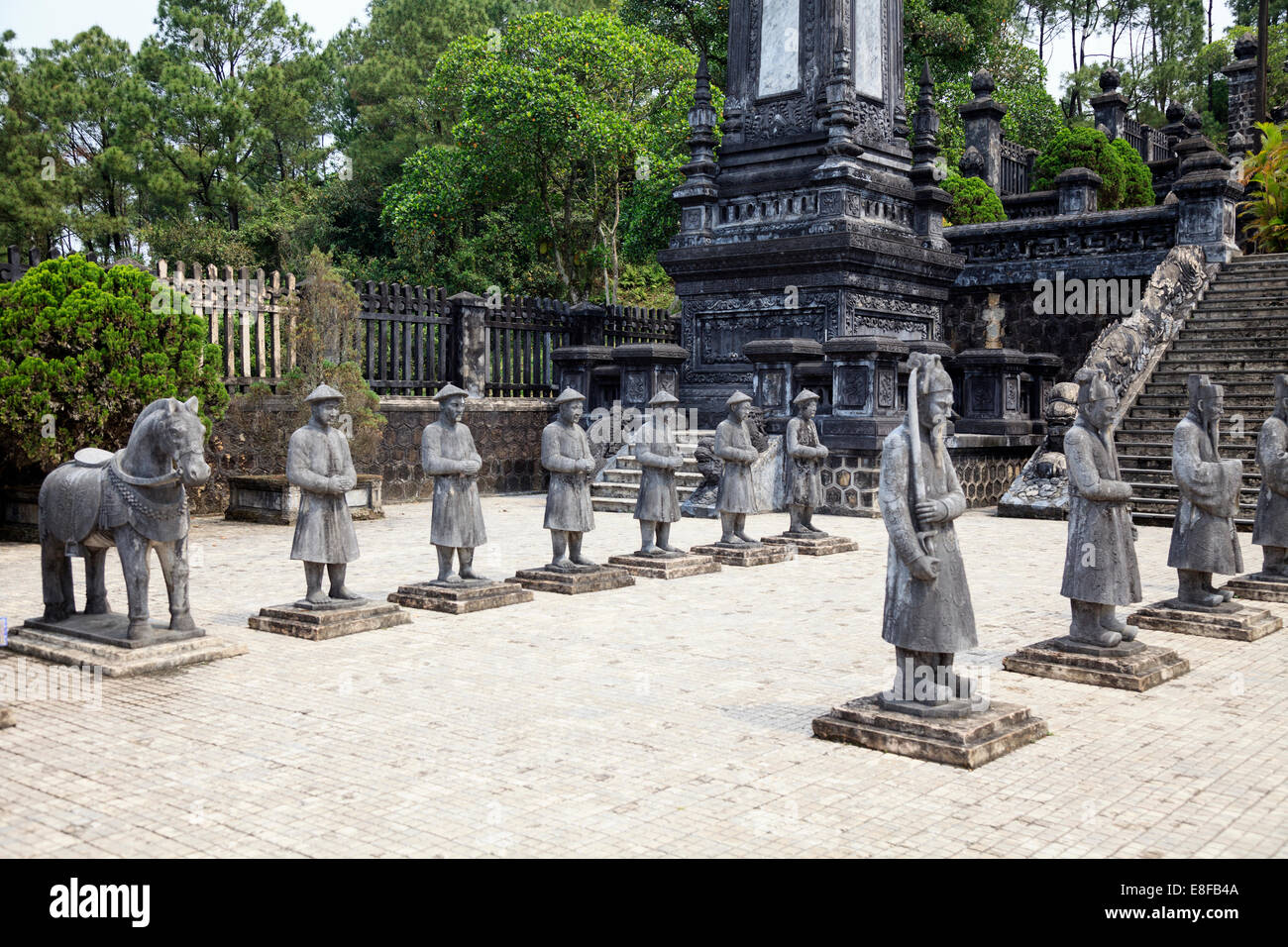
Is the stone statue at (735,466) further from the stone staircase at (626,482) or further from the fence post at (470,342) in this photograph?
the fence post at (470,342)

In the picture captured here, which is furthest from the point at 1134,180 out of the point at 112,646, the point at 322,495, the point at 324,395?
the point at 112,646

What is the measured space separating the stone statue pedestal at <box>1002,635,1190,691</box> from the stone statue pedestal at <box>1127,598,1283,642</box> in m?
1.32

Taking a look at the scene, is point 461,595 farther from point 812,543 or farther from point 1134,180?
point 1134,180

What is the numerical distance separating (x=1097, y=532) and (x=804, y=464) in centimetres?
614

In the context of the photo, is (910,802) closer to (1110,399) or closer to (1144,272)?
(1110,399)

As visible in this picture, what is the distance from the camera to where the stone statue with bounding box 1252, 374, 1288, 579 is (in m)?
9.49

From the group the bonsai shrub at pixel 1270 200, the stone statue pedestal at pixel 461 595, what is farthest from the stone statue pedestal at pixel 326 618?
the bonsai shrub at pixel 1270 200

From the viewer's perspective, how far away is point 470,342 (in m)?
19.4

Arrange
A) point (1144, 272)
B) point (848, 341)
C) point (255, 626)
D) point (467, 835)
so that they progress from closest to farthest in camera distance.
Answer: point (467, 835)
point (255, 626)
point (848, 341)
point (1144, 272)

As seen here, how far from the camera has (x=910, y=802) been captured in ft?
16.6

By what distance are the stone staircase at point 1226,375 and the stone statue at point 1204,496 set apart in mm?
5967

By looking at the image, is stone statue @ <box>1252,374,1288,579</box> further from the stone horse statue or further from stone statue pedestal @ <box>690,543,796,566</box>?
the stone horse statue

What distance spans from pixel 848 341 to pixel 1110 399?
9.02m
